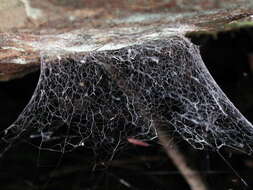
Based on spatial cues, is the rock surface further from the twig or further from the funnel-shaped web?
the twig

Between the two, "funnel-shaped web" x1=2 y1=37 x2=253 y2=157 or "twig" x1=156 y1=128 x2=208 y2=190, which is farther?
"twig" x1=156 y1=128 x2=208 y2=190

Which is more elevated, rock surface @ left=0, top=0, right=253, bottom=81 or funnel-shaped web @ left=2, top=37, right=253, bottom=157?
rock surface @ left=0, top=0, right=253, bottom=81

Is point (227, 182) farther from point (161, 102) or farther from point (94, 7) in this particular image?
point (94, 7)

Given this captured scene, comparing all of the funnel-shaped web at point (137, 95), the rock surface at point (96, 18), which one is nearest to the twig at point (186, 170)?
the funnel-shaped web at point (137, 95)

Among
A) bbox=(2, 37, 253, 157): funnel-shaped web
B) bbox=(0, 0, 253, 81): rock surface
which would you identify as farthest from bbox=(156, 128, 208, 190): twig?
bbox=(0, 0, 253, 81): rock surface

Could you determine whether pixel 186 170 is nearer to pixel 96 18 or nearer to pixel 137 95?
pixel 137 95

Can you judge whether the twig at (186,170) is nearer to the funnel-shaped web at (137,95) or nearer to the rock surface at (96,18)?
the funnel-shaped web at (137,95)

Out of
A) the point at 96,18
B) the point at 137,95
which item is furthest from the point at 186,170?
the point at 96,18

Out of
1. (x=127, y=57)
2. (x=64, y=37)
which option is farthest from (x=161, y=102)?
(x=64, y=37)
